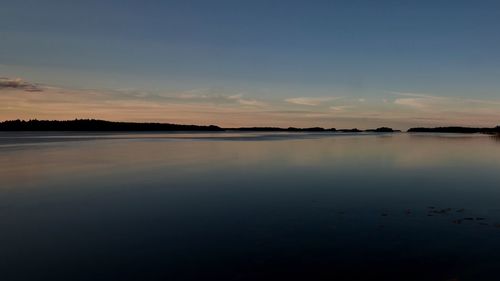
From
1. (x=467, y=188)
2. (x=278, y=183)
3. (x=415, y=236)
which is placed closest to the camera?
(x=415, y=236)

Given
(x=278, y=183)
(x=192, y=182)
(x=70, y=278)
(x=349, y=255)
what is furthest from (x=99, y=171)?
(x=349, y=255)

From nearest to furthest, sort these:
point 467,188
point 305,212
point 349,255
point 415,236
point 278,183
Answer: point 349,255, point 415,236, point 305,212, point 467,188, point 278,183

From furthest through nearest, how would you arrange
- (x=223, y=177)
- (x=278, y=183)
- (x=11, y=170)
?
(x=11, y=170)
(x=223, y=177)
(x=278, y=183)

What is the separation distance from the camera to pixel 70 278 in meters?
7.26

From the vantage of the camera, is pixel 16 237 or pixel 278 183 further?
pixel 278 183

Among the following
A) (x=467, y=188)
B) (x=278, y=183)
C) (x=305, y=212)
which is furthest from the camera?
(x=278, y=183)

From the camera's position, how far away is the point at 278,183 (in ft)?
63.9

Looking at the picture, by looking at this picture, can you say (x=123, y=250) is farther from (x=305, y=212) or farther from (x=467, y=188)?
(x=467, y=188)

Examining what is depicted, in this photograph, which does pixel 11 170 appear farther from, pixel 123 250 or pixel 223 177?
pixel 123 250

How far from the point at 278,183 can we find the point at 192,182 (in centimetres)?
469

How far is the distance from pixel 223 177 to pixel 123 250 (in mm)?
13249

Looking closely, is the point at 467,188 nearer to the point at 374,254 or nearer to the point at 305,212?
the point at 305,212

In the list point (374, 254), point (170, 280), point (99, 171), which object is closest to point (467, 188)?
point (374, 254)

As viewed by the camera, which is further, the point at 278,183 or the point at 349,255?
the point at 278,183
